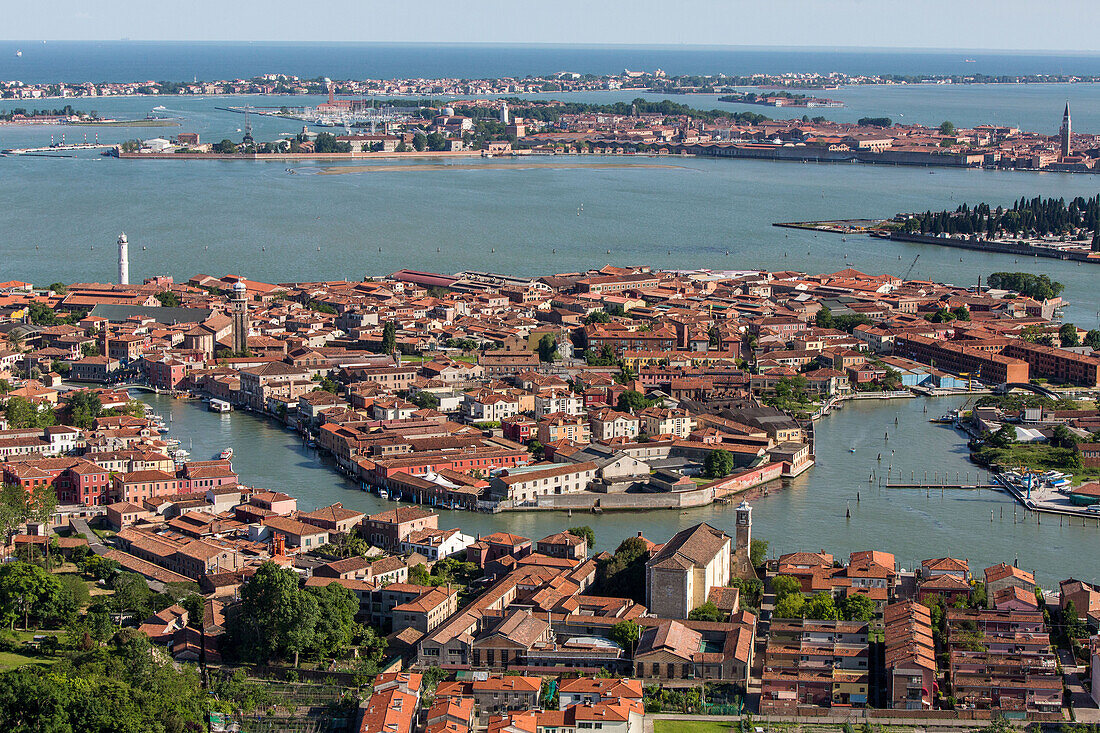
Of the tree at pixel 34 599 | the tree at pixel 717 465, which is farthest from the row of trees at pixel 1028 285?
the tree at pixel 34 599

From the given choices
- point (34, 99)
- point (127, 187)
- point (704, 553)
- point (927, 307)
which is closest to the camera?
point (704, 553)

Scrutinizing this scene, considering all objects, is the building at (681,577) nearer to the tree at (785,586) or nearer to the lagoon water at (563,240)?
the tree at (785,586)

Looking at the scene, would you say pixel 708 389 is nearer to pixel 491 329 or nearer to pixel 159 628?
pixel 491 329

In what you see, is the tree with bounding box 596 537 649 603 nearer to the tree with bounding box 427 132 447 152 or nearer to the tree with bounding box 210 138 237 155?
the tree with bounding box 210 138 237 155

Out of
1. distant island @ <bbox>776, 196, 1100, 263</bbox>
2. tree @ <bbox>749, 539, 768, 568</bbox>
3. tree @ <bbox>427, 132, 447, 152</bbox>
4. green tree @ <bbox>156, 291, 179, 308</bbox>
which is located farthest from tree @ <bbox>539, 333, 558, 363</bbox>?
tree @ <bbox>427, 132, 447, 152</bbox>

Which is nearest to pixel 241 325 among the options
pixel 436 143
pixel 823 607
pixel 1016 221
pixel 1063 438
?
pixel 1063 438

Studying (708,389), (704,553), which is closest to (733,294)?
(708,389)
